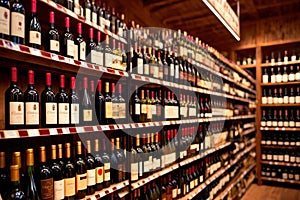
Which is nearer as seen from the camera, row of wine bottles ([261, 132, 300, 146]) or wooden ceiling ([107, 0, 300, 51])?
wooden ceiling ([107, 0, 300, 51])

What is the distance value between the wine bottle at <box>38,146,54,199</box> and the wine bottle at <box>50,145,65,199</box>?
27 millimetres

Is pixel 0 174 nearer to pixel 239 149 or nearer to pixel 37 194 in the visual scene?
pixel 37 194

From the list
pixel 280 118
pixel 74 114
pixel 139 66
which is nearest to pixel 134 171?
pixel 74 114

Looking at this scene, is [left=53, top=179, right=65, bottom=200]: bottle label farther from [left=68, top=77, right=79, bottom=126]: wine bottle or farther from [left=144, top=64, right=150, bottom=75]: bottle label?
[left=144, top=64, right=150, bottom=75]: bottle label

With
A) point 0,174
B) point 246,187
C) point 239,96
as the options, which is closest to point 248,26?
point 239,96

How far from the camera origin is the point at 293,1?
459cm

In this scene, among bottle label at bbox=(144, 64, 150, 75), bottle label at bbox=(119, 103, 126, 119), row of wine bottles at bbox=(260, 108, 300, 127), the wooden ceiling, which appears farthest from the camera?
row of wine bottles at bbox=(260, 108, 300, 127)

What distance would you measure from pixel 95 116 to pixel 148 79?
0.64 metres

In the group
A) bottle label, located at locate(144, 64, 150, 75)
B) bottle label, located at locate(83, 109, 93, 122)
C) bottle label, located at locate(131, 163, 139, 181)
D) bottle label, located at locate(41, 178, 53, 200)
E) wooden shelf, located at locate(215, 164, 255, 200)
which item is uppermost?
bottle label, located at locate(144, 64, 150, 75)

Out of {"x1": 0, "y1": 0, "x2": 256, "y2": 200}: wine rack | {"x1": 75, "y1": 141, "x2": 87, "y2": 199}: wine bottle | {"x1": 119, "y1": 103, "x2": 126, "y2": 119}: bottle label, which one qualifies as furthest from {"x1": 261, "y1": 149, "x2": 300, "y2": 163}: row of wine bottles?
{"x1": 75, "y1": 141, "x2": 87, "y2": 199}: wine bottle

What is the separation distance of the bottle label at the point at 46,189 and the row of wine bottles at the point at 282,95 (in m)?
4.93

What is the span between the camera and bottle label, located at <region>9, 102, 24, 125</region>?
135 cm

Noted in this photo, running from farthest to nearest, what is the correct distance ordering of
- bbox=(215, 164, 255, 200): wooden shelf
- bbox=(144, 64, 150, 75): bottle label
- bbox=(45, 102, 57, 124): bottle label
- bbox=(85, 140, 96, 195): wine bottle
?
bbox=(215, 164, 255, 200): wooden shelf < bbox=(144, 64, 150, 75): bottle label < bbox=(85, 140, 96, 195): wine bottle < bbox=(45, 102, 57, 124): bottle label

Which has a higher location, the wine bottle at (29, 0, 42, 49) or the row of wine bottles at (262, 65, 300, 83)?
the row of wine bottles at (262, 65, 300, 83)
